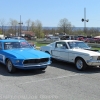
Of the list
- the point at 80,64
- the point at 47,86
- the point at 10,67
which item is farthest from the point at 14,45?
the point at 47,86

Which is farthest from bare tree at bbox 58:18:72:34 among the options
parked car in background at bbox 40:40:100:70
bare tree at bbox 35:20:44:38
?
parked car in background at bbox 40:40:100:70

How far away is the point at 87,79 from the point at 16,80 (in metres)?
2.63

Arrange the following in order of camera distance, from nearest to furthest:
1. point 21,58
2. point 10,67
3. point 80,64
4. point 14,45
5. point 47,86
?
point 47,86, point 21,58, point 10,67, point 80,64, point 14,45

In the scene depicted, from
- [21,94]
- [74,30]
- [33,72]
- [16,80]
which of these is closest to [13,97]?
[21,94]

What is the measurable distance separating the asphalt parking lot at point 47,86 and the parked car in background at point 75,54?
3.76 ft

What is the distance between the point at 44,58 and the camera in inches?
347

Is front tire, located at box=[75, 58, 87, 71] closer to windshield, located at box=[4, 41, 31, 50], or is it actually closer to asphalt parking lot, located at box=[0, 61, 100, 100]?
asphalt parking lot, located at box=[0, 61, 100, 100]

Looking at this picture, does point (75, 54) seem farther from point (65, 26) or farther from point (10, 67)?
point (65, 26)

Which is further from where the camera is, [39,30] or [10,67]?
[39,30]

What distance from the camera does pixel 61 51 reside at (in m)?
10.8

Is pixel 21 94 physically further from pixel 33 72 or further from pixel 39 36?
pixel 39 36

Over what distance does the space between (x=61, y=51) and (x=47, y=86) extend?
4395 mm

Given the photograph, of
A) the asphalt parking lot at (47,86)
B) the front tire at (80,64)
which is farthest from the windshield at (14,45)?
the front tire at (80,64)

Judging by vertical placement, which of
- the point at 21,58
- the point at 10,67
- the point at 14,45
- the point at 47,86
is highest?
the point at 14,45
